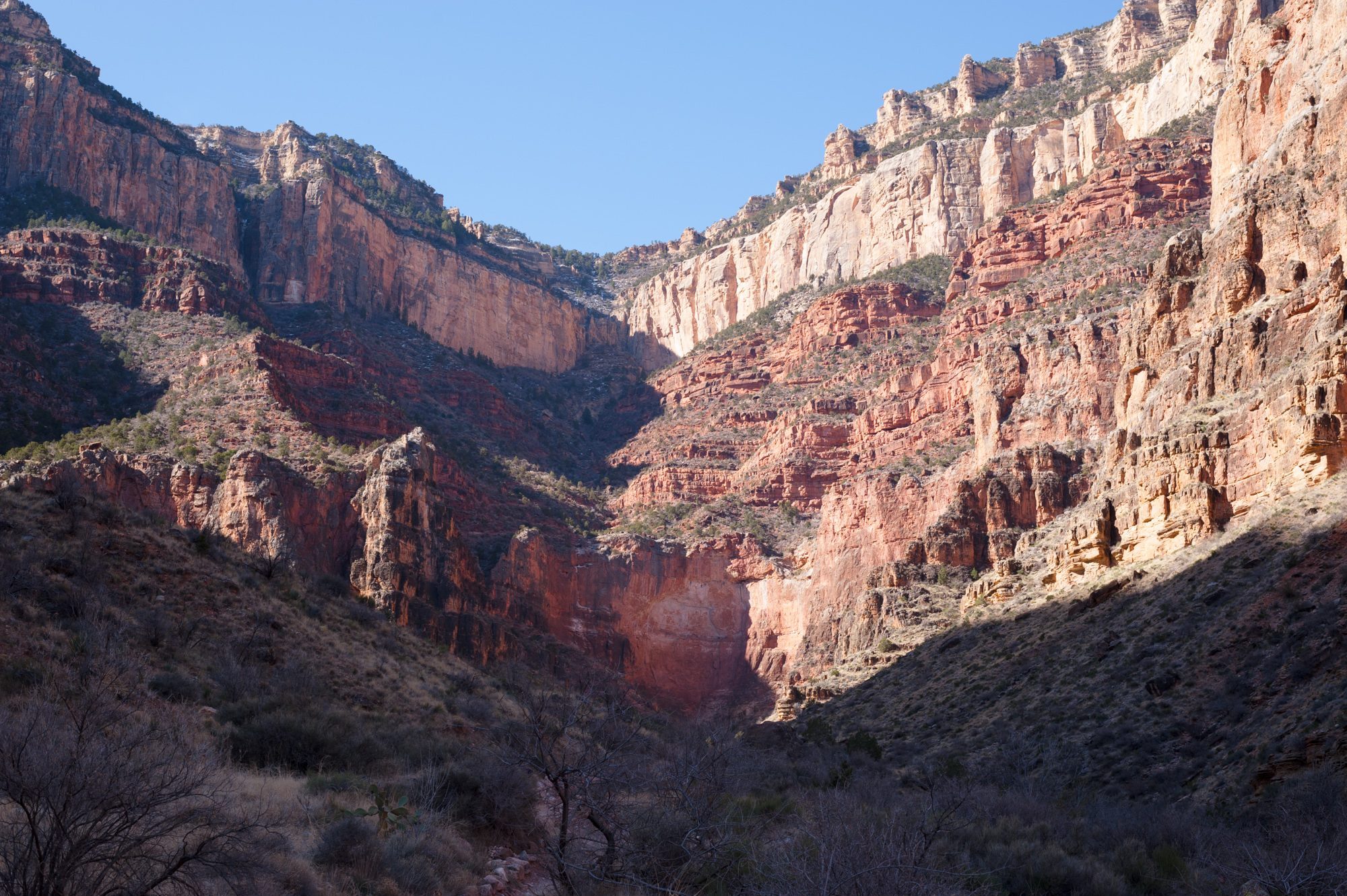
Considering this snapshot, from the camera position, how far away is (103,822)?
1196 cm

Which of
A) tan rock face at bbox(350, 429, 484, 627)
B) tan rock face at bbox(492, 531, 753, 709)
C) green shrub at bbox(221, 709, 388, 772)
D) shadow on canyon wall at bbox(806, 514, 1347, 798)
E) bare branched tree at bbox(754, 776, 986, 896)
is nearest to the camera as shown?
bare branched tree at bbox(754, 776, 986, 896)

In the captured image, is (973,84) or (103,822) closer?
(103,822)

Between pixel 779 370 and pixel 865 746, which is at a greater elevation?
pixel 779 370

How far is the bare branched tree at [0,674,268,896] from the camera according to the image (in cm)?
1142

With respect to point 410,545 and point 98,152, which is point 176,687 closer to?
point 410,545

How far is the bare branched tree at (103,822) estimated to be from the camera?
37.5ft

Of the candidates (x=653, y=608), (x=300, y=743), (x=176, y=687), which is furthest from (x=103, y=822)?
(x=653, y=608)

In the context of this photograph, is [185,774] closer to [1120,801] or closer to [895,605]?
[1120,801]

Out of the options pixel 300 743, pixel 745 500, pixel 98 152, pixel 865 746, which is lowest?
pixel 865 746

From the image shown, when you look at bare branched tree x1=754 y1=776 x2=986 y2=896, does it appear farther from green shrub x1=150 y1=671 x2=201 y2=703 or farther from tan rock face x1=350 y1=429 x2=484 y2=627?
tan rock face x1=350 y1=429 x2=484 y2=627

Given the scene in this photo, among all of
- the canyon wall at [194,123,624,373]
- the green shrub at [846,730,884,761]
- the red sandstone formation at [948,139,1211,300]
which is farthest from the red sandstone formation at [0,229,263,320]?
the green shrub at [846,730,884,761]

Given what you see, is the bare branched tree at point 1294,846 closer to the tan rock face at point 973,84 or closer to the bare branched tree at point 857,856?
the bare branched tree at point 857,856

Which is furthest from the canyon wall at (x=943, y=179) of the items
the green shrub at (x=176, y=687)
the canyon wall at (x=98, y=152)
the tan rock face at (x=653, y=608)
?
the green shrub at (x=176, y=687)

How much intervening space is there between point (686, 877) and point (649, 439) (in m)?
100
